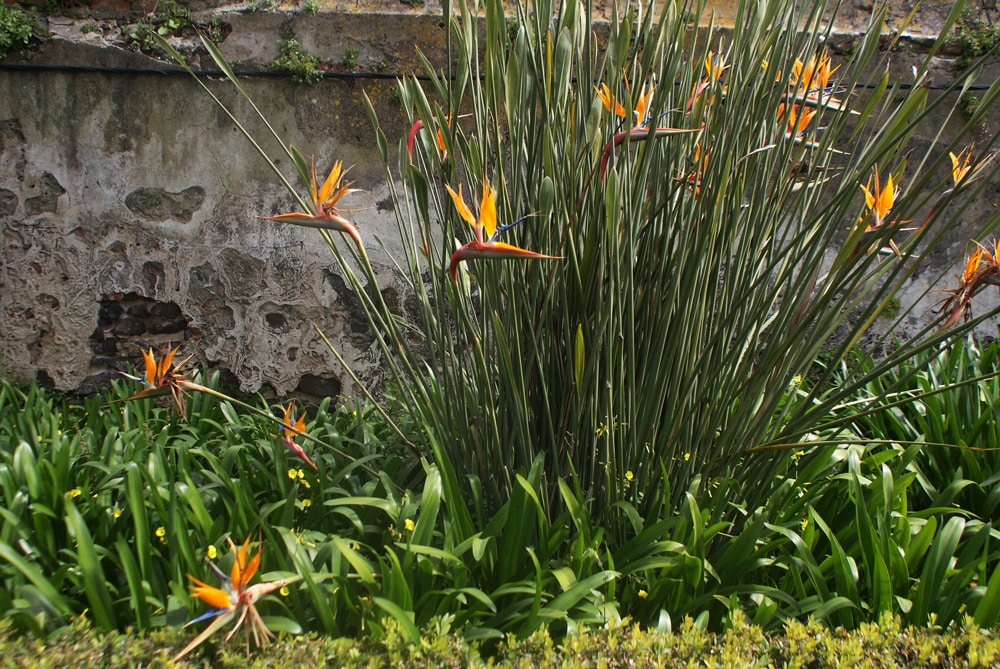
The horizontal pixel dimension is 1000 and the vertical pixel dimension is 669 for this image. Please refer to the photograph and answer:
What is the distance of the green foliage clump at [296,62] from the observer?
3176mm

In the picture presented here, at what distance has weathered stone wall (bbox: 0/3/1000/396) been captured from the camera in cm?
320

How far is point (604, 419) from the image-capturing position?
68.2 inches

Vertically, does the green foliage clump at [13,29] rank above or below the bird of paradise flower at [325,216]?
below

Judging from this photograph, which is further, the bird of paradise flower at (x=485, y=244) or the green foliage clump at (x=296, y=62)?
the green foliage clump at (x=296, y=62)

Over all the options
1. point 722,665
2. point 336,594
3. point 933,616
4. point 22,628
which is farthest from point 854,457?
point 22,628

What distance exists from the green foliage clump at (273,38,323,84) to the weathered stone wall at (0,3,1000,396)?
0.05 m

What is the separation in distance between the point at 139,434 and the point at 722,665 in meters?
1.99

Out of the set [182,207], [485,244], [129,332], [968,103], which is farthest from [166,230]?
[968,103]

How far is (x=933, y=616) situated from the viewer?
4.53 feet

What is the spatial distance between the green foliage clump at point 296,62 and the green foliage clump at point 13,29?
39.2 inches

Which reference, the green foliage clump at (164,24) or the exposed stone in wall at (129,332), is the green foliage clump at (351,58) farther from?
the exposed stone in wall at (129,332)

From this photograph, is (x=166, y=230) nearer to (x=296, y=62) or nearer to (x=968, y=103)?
(x=296, y=62)

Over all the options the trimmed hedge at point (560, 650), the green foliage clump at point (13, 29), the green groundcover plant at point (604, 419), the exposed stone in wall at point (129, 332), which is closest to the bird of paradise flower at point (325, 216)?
the green groundcover plant at point (604, 419)

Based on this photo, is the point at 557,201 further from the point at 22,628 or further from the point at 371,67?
the point at 371,67
